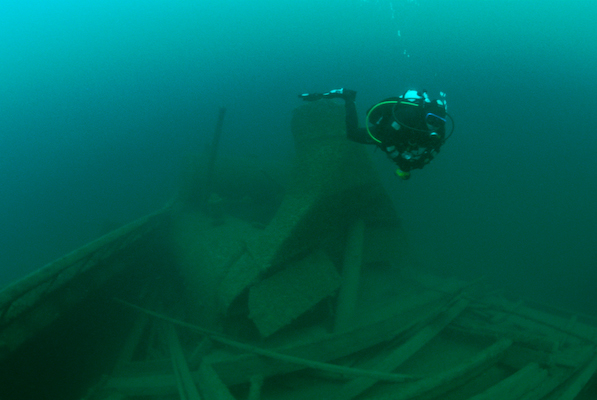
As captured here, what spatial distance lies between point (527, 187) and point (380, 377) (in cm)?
2184

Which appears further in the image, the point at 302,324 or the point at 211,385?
the point at 302,324

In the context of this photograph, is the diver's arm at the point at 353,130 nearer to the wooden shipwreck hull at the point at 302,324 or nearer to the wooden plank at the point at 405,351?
the wooden shipwreck hull at the point at 302,324

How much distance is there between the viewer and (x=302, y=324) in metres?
3.56

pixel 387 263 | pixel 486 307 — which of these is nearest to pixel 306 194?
pixel 387 263

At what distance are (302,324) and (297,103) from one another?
54.3 m

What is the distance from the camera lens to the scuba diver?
2.94 m

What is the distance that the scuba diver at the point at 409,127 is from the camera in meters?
2.94

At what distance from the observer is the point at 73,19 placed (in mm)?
98875

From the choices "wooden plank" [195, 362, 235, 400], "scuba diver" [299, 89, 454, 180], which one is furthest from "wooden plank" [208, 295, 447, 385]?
"scuba diver" [299, 89, 454, 180]

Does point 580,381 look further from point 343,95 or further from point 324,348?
point 343,95

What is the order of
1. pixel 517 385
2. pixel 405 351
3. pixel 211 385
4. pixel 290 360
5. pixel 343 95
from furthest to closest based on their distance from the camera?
pixel 343 95 < pixel 405 351 < pixel 290 360 < pixel 211 385 < pixel 517 385

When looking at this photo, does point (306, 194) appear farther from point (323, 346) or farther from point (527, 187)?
point (527, 187)

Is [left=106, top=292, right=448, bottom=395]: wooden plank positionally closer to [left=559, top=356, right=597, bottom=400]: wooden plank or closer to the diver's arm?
[left=559, top=356, right=597, bottom=400]: wooden plank

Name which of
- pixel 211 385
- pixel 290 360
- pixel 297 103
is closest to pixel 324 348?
pixel 290 360
